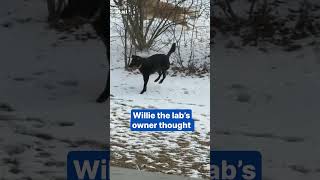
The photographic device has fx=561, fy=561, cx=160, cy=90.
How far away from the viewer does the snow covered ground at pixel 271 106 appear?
3.80 meters

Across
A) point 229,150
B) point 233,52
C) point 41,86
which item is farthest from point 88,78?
point 229,150

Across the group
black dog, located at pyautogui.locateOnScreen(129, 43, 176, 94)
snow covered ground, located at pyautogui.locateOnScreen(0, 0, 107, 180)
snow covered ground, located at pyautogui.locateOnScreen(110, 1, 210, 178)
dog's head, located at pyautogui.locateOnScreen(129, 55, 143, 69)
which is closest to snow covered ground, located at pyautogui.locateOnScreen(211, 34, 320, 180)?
snow covered ground, located at pyautogui.locateOnScreen(110, 1, 210, 178)

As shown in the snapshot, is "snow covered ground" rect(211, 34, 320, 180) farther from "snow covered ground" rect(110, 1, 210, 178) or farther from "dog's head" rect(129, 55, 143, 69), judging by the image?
"dog's head" rect(129, 55, 143, 69)

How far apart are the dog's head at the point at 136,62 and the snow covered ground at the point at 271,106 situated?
77 cm

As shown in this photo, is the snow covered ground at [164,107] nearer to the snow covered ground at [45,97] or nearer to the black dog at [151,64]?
the black dog at [151,64]

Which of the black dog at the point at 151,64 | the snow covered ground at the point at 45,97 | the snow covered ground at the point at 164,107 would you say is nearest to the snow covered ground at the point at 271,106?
the snow covered ground at the point at 164,107

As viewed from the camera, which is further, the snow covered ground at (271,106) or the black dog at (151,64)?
the black dog at (151,64)

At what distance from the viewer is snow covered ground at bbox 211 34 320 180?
3799 millimetres

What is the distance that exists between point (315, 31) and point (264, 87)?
6.79ft

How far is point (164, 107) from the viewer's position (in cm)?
439

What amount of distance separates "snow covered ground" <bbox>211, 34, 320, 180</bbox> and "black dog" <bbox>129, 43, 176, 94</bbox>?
613 mm

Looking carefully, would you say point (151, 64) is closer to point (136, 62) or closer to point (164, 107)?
point (136, 62)

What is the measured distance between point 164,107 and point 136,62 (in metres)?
0.46

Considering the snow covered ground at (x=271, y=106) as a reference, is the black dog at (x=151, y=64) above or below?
above
